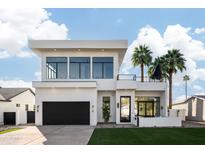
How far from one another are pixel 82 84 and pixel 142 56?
51.5 feet

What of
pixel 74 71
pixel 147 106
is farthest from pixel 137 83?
pixel 74 71

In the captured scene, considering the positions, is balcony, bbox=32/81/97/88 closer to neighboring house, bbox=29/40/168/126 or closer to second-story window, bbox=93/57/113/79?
neighboring house, bbox=29/40/168/126

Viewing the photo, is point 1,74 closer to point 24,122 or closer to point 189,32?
point 24,122

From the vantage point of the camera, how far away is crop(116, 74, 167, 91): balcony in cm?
2364

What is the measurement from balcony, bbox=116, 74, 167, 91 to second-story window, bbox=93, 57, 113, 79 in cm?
104

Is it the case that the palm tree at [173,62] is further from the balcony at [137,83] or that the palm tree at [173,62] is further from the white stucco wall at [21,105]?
the white stucco wall at [21,105]

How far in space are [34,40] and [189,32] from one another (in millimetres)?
15376

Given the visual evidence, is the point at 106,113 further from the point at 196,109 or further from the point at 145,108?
the point at 196,109

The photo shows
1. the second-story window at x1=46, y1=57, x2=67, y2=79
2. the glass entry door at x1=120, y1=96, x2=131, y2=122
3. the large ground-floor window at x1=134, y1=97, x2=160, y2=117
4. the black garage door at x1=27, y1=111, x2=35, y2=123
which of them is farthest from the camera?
the large ground-floor window at x1=134, y1=97, x2=160, y2=117

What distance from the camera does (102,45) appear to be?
23.6m

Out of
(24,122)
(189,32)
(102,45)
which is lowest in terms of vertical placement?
(24,122)

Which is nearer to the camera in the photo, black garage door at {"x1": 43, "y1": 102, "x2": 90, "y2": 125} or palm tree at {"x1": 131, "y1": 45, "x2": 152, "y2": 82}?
black garage door at {"x1": 43, "y1": 102, "x2": 90, "y2": 125}

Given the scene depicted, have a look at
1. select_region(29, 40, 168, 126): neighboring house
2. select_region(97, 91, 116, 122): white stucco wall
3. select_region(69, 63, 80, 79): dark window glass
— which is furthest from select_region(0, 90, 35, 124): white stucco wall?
select_region(97, 91, 116, 122): white stucco wall
